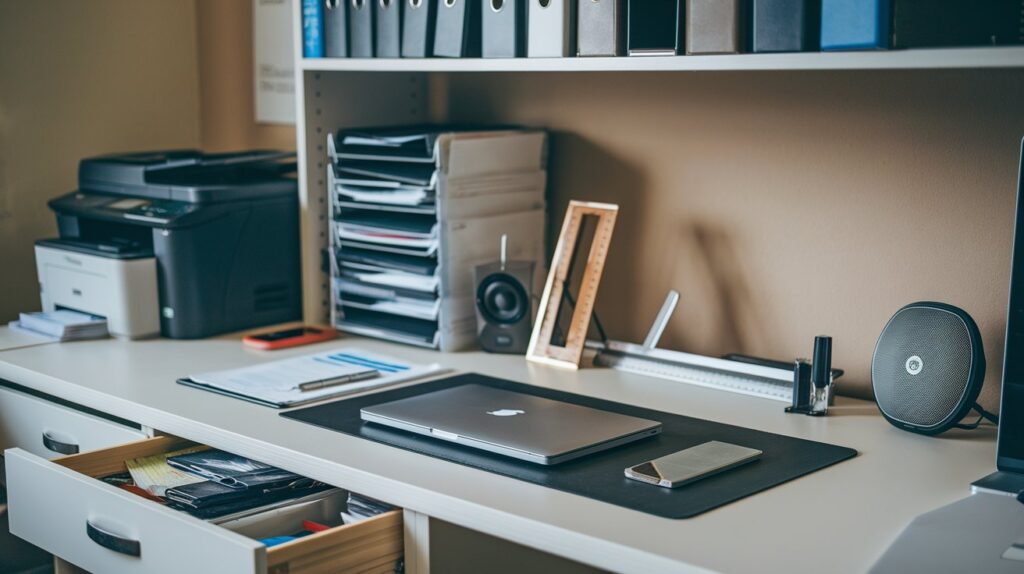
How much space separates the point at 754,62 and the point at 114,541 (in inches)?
39.7

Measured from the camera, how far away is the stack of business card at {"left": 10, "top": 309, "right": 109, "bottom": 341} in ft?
6.69

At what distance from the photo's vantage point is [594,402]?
1.65 metres

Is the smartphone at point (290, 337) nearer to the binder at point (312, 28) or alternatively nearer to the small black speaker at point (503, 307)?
the small black speaker at point (503, 307)

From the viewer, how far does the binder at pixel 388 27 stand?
1912 mm

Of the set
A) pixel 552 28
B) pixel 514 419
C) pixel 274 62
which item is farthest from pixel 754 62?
pixel 274 62

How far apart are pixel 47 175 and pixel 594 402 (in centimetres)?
139

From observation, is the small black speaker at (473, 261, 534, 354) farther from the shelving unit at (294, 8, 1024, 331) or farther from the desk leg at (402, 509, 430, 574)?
the desk leg at (402, 509, 430, 574)

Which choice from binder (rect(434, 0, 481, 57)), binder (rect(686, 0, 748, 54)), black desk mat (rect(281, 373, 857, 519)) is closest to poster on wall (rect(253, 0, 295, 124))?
binder (rect(434, 0, 481, 57))

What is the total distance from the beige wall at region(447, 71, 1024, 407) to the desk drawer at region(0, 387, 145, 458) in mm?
881

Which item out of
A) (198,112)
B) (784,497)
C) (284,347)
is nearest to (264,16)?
(198,112)

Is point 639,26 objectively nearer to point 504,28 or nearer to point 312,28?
point 504,28

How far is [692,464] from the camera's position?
4.31 ft

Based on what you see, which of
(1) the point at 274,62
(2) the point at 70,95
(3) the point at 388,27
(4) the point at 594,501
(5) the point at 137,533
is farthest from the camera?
(1) the point at 274,62

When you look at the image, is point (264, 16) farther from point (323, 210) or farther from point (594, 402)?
point (594, 402)
